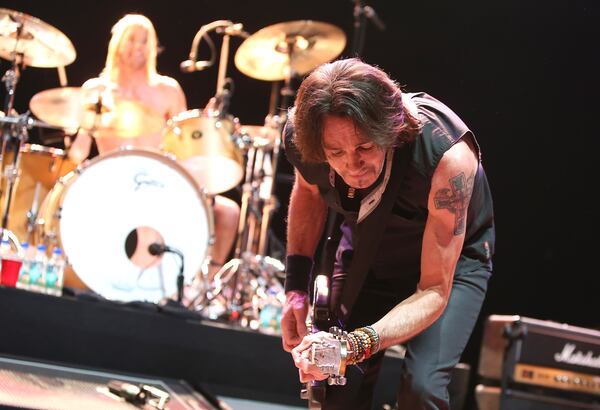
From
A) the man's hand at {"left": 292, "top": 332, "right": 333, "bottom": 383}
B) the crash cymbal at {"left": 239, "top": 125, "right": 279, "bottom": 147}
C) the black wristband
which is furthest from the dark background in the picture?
the man's hand at {"left": 292, "top": 332, "right": 333, "bottom": 383}

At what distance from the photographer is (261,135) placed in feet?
19.5

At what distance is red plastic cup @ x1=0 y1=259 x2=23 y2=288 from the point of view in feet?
15.3

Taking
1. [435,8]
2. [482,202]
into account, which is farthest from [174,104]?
[482,202]

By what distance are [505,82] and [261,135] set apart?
5.54 feet

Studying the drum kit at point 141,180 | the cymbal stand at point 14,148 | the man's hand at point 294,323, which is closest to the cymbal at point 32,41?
the drum kit at point 141,180

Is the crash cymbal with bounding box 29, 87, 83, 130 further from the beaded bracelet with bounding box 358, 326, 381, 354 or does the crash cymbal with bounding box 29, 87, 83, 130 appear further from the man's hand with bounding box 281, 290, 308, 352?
the beaded bracelet with bounding box 358, 326, 381, 354

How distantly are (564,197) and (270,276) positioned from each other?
2.24m

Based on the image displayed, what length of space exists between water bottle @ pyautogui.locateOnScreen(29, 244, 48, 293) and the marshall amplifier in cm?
246

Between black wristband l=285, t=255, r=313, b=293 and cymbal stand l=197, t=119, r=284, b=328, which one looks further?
cymbal stand l=197, t=119, r=284, b=328

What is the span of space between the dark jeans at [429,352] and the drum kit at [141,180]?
2236mm

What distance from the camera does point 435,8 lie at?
6.39 metres

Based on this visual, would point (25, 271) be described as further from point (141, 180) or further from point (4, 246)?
point (141, 180)

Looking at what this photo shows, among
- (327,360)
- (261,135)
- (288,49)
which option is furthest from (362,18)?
(327,360)

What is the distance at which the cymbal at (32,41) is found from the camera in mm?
5062
